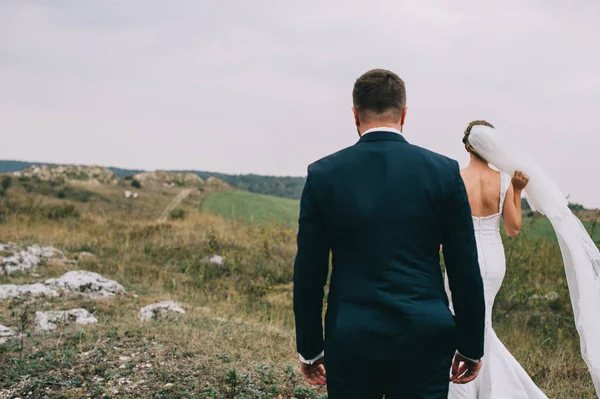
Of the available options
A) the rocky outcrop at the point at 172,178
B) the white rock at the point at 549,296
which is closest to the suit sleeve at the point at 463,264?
the white rock at the point at 549,296

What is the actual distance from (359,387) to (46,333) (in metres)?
5.81

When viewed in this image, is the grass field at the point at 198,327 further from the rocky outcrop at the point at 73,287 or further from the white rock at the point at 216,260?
the rocky outcrop at the point at 73,287

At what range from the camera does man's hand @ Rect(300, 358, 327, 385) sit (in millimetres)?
2676

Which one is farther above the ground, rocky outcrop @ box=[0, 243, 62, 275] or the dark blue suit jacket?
the dark blue suit jacket

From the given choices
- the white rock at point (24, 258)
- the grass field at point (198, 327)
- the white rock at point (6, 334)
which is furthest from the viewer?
the white rock at point (24, 258)

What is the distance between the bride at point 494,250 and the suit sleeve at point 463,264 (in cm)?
207

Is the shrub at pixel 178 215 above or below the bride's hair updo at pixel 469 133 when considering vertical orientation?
below

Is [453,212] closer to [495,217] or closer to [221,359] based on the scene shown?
[495,217]

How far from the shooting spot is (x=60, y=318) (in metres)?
7.72

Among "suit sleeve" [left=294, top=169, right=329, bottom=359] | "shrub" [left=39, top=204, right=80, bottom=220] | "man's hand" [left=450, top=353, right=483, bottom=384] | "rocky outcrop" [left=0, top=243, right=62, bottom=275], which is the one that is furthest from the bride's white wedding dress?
"shrub" [left=39, top=204, right=80, bottom=220]

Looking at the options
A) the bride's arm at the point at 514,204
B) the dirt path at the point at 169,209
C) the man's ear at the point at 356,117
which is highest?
the man's ear at the point at 356,117

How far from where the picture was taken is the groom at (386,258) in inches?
92.2

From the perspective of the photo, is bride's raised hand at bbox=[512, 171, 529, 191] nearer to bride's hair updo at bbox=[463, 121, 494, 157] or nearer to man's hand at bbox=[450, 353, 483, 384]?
bride's hair updo at bbox=[463, 121, 494, 157]

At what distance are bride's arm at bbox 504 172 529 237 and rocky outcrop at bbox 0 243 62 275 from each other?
10645 mm
